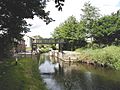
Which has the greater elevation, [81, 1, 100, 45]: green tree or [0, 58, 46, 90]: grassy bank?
[81, 1, 100, 45]: green tree

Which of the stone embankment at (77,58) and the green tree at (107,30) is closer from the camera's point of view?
the stone embankment at (77,58)

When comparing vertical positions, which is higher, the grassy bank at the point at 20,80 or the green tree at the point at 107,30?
the green tree at the point at 107,30

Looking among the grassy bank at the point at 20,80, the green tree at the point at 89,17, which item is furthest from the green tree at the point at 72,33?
the grassy bank at the point at 20,80

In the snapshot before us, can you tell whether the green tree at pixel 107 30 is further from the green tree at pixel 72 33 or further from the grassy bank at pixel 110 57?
the grassy bank at pixel 110 57

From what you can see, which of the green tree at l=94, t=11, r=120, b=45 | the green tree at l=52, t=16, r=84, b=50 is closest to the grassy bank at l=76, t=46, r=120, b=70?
the green tree at l=94, t=11, r=120, b=45

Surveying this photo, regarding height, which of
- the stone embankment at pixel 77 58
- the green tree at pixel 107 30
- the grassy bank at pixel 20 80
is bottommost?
the grassy bank at pixel 20 80

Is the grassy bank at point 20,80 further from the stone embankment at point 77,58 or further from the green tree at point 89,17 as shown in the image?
the green tree at point 89,17

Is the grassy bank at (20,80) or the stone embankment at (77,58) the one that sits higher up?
the stone embankment at (77,58)

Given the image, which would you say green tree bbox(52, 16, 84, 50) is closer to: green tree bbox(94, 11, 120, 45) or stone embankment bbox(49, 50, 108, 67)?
green tree bbox(94, 11, 120, 45)

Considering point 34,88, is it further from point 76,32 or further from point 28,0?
point 76,32

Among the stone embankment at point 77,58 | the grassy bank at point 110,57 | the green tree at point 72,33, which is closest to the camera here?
the grassy bank at point 110,57

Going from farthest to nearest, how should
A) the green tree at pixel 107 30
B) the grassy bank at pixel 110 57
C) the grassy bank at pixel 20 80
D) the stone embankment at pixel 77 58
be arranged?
the green tree at pixel 107 30, the stone embankment at pixel 77 58, the grassy bank at pixel 110 57, the grassy bank at pixel 20 80

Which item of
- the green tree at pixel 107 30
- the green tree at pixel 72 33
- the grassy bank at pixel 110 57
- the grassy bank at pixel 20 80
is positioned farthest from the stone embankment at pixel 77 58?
the grassy bank at pixel 20 80

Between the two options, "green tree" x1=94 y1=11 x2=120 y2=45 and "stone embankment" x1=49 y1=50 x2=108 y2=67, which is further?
"green tree" x1=94 y1=11 x2=120 y2=45
